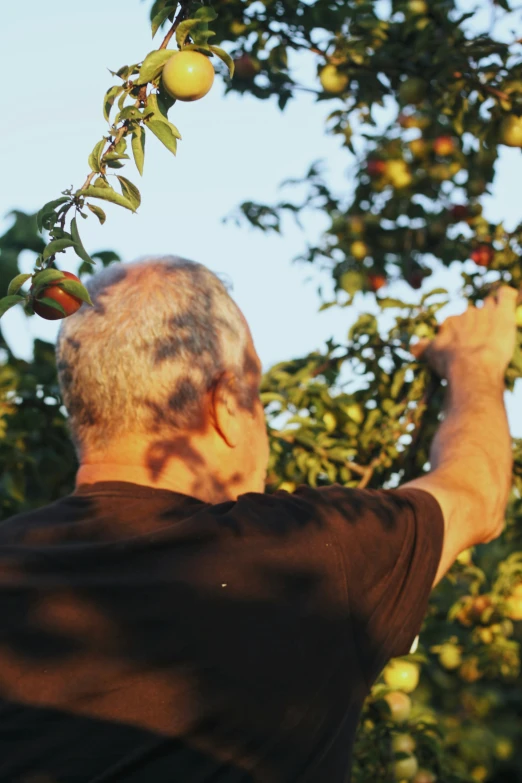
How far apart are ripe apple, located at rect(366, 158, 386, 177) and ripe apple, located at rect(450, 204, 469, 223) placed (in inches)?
14.6

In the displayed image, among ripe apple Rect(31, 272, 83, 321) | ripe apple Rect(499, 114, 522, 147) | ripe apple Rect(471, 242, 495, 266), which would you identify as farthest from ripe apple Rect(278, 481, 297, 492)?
ripe apple Rect(31, 272, 83, 321)

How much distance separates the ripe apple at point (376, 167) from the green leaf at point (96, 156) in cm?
300

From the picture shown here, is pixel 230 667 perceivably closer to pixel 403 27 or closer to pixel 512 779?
pixel 403 27

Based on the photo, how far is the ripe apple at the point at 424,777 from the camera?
278 centimetres

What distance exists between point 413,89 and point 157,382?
1666 mm

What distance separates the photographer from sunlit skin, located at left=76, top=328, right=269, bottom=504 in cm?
183

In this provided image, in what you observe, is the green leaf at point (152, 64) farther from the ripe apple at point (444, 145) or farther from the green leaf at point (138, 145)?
the ripe apple at point (444, 145)

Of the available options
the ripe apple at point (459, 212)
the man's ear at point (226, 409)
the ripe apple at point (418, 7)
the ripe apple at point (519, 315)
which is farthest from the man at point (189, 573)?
the ripe apple at point (459, 212)

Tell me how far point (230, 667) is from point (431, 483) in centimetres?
62

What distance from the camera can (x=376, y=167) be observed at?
425 centimetres

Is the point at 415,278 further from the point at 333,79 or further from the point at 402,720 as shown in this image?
the point at 402,720

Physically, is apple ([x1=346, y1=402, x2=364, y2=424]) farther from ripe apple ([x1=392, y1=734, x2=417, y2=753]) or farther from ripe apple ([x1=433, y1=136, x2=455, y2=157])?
ripe apple ([x1=433, y1=136, x2=455, y2=157])

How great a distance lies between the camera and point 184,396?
185cm

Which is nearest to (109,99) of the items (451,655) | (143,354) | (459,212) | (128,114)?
(128,114)
